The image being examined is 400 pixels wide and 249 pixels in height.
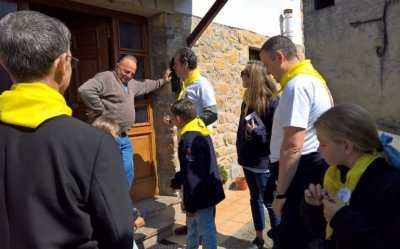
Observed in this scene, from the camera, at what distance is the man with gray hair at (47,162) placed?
39.5 inches

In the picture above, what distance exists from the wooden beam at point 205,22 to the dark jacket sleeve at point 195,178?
1.94m

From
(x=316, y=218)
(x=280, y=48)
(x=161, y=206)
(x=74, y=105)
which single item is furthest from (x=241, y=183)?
(x=316, y=218)

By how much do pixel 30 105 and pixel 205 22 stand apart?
3314 millimetres

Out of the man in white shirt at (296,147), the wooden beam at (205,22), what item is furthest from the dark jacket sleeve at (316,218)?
the wooden beam at (205,22)

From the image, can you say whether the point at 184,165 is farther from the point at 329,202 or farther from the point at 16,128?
the point at 16,128

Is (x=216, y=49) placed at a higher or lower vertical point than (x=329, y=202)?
higher

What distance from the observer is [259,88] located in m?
3.07

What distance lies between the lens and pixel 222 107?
502cm

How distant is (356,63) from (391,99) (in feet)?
6.45

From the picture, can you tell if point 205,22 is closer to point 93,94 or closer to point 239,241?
point 93,94

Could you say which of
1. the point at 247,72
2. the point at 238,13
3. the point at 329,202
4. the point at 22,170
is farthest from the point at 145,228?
the point at 238,13

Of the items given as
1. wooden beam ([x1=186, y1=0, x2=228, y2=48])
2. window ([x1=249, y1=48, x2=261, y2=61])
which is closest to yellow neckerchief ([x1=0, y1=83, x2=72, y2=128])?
wooden beam ([x1=186, y1=0, x2=228, y2=48])

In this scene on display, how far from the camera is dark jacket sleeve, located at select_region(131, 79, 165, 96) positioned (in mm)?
3736

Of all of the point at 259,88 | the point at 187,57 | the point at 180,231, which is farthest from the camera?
the point at 180,231
